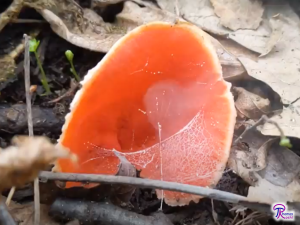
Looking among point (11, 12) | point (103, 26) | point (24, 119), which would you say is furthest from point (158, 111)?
point (11, 12)

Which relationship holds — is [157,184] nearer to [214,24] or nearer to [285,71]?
[285,71]

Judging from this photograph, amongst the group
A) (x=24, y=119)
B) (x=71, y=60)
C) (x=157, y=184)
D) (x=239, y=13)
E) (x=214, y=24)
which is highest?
(x=239, y=13)

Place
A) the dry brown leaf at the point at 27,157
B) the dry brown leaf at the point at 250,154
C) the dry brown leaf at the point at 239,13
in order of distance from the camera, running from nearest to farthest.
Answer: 1. the dry brown leaf at the point at 27,157
2. the dry brown leaf at the point at 250,154
3. the dry brown leaf at the point at 239,13

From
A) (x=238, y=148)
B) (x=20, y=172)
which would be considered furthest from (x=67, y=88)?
(x=20, y=172)

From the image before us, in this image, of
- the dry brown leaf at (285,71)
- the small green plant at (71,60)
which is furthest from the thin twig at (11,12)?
the dry brown leaf at (285,71)

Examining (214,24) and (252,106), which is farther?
(214,24)

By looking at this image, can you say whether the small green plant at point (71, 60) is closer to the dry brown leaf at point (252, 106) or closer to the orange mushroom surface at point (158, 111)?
the orange mushroom surface at point (158, 111)

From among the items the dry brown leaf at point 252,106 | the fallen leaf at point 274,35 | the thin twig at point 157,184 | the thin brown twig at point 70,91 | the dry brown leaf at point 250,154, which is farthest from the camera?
the fallen leaf at point 274,35
